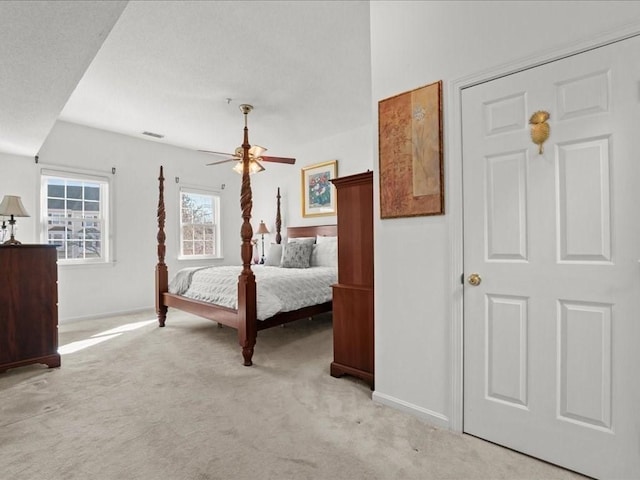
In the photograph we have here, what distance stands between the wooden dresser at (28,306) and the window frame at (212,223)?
2848 mm

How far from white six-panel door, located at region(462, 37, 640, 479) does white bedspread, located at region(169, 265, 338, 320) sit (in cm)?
194

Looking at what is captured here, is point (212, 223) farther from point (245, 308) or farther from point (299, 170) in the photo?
point (245, 308)

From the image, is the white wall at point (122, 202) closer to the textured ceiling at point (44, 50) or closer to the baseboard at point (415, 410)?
the textured ceiling at point (44, 50)

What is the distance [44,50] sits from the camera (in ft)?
6.89

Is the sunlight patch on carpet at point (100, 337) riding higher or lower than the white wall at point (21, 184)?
lower

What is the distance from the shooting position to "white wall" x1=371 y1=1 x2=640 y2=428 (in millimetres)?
1602

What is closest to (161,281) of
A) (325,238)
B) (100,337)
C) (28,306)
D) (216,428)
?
(100,337)

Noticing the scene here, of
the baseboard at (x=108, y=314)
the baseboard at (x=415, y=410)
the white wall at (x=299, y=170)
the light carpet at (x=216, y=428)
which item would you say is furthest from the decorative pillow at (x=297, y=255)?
the baseboard at (x=415, y=410)

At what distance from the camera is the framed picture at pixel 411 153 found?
189cm

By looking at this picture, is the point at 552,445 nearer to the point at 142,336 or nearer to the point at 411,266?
the point at 411,266

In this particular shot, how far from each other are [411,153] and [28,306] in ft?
11.2

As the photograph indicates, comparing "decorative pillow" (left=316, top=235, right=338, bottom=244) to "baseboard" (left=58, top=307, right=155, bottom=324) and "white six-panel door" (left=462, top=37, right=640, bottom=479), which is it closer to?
"baseboard" (left=58, top=307, right=155, bottom=324)

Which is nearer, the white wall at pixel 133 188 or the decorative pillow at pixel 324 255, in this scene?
the white wall at pixel 133 188

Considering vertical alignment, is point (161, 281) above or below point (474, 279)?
below
